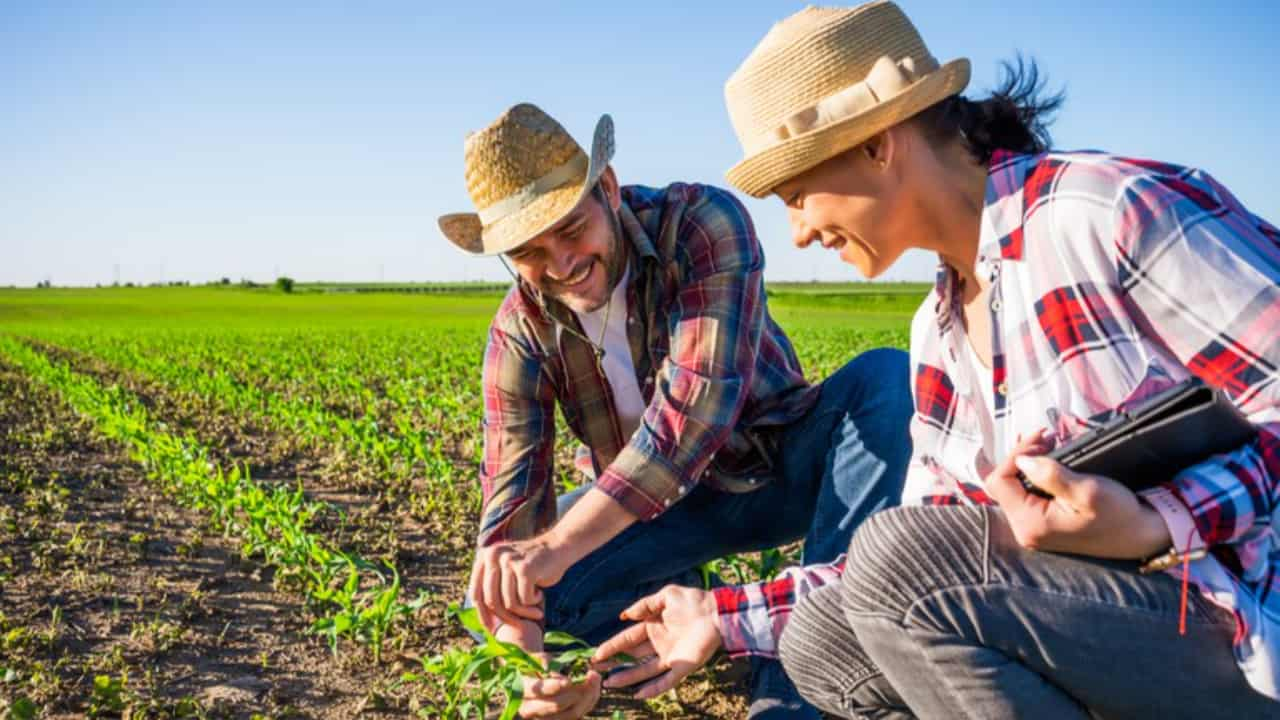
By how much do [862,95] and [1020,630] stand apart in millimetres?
923

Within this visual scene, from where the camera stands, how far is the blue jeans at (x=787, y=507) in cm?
281

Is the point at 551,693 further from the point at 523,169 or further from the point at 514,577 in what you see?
the point at 523,169

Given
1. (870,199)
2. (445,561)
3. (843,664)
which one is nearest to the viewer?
(870,199)

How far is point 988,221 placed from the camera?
5.83 ft

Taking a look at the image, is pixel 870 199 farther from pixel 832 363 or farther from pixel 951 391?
pixel 832 363

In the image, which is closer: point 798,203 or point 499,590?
point 798,203

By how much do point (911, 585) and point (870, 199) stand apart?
67 cm

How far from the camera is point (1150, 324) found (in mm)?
1605

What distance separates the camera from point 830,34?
1813 millimetres

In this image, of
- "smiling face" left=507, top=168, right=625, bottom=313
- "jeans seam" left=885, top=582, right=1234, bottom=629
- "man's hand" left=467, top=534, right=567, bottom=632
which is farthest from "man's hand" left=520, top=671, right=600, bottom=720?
A: "smiling face" left=507, top=168, right=625, bottom=313

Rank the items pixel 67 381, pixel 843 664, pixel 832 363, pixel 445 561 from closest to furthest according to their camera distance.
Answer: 1. pixel 843 664
2. pixel 445 561
3. pixel 67 381
4. pixel 832 363

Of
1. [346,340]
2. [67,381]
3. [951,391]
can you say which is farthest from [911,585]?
A: [346,340]

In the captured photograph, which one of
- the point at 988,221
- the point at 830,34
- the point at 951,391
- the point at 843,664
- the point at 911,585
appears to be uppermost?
the point at 830,34

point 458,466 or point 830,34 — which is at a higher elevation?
point 830,34
